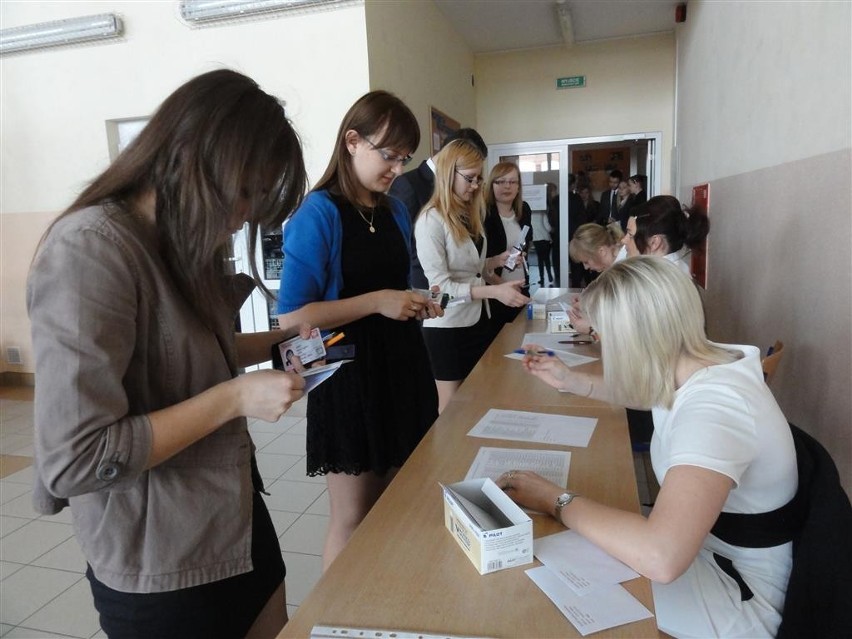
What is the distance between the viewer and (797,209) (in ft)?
6.38

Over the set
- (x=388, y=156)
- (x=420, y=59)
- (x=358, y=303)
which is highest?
(x=420, y=59)

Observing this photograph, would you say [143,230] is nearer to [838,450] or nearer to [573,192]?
[838,450]

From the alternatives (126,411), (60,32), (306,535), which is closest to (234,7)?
(60,32)

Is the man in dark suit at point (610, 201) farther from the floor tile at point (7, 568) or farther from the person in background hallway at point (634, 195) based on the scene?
→ the floor tile at point (7, 568)

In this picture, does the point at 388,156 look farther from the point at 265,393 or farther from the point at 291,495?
the point at 291,495

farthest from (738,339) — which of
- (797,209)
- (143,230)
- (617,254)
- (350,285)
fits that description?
(143,230)

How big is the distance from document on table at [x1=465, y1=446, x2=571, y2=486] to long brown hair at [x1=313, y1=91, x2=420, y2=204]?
2.57ft

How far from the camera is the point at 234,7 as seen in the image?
4.02m

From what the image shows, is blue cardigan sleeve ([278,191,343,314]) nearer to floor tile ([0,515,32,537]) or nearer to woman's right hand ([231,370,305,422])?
woman's right hand ([231,370,305,422])

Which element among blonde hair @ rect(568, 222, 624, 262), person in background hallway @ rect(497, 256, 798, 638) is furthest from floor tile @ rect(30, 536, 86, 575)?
blonde hair @ rect(568, 222, 624, 262)

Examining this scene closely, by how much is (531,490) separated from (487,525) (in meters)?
0.17

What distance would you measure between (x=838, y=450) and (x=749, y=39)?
2.04 m

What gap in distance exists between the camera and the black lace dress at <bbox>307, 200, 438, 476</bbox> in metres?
1.60

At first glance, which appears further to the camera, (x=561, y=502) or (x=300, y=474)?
(x=300, y=474)
